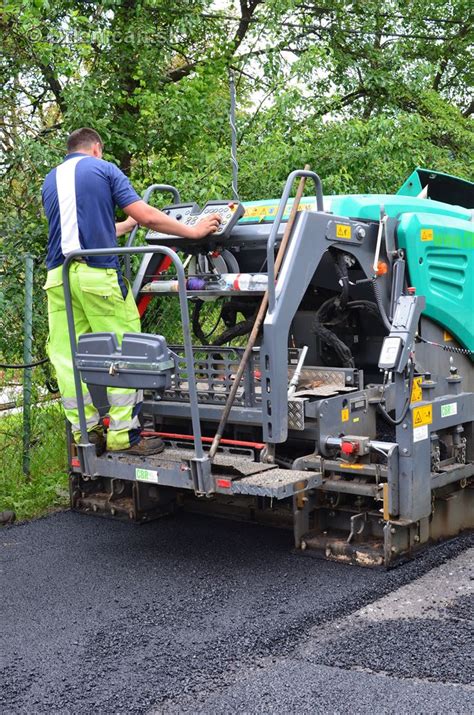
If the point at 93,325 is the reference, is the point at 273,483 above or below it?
below

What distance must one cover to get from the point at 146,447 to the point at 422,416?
4.78 feet

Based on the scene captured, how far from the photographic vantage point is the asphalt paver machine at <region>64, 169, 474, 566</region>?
428 centimetres

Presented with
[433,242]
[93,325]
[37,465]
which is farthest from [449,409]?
[37,465]

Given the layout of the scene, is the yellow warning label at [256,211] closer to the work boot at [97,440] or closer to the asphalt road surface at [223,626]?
the work boot at [97,440]

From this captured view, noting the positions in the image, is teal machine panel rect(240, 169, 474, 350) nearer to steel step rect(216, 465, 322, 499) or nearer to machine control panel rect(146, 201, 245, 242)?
machine control panel rect(146, 201, 245, 242)

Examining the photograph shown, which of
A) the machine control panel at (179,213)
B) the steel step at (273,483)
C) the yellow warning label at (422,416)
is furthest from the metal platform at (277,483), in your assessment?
the machine control panel at (179,213)

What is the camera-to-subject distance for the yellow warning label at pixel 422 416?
4564mm

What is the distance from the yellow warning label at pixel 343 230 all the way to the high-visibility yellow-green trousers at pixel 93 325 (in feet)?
3.80

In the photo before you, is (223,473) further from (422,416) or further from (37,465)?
(37,465)

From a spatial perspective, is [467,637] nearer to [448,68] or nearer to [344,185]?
A: [344,185]

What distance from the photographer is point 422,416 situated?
464 cm

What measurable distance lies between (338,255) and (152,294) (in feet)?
3.94

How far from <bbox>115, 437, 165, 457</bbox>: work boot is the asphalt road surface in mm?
609

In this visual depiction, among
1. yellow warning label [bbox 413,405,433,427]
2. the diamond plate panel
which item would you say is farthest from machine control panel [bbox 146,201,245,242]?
yellow warning label [bbox 413,405,433,427]
